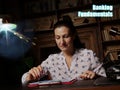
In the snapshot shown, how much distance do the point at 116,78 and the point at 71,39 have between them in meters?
1.01

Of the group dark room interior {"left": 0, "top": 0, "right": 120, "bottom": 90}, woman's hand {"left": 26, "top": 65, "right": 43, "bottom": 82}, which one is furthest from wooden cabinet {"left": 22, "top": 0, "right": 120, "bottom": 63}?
woman's hand {"left": 26, "top": 65, "right": 43, "bottom": 82}

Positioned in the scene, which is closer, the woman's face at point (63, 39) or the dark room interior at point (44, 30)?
the woman's face at point (63, 39)

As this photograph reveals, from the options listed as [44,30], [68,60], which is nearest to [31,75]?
[68,60]

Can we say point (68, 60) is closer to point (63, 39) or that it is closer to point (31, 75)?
point (63, 39)

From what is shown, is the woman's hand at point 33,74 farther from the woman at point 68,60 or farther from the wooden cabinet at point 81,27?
the wooden cabinet at point 81,27

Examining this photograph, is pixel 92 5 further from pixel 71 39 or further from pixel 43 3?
pixel 71 39

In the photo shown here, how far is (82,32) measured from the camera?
3.82 metres

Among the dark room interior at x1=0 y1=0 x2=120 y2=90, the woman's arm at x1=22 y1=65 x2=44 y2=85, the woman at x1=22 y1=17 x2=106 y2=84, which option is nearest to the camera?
the woman's arm at x1=22 y1=65 x2=44 y2=85

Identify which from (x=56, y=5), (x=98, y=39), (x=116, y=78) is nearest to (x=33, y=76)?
(x=116, y=78)

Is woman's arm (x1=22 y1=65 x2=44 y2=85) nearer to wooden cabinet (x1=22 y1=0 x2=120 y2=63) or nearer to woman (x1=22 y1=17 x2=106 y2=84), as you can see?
woman (x1=22 y1=17 x2=106 y2=84)

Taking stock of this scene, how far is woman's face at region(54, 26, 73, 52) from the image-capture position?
1849 millimetres

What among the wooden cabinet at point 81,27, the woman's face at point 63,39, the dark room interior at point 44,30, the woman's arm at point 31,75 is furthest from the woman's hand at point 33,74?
the wooden cabinet at point 81,27

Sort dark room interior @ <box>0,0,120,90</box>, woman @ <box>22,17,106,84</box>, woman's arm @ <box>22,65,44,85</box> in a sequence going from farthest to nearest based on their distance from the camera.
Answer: dark room interior @ <box>0,0,120,90</box>, woman @ <box>22,17,106,84</box>, woman's arm @ <box>22,65,44,85</box>

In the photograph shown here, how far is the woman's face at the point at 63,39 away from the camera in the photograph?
185 centimetres
